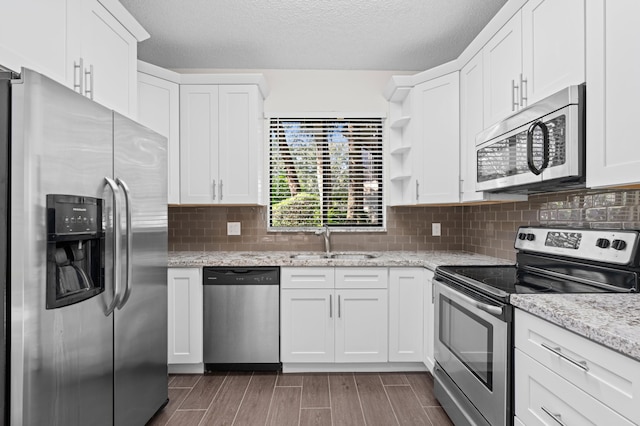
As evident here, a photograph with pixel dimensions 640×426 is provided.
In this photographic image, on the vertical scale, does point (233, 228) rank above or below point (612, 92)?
below

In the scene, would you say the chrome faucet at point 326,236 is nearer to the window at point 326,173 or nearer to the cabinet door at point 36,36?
the window at point 326,173

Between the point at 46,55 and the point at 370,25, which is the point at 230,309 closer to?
the point at 46,55

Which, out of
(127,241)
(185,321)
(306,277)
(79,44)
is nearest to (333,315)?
(306,277)

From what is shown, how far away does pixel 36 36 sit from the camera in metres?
1.64

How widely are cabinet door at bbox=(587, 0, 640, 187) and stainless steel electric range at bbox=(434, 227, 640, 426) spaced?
1.23ft

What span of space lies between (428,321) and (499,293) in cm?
127

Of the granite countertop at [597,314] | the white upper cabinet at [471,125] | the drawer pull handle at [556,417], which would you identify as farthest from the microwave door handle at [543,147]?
the drawer pull handle at [556,417]

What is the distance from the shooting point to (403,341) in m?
2.98

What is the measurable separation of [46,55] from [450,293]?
89.8 inches

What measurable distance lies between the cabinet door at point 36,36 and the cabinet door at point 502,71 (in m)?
2.24

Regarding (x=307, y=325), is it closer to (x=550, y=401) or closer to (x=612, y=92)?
(x=550, y=401)

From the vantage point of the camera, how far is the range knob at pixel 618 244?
161 centimetres

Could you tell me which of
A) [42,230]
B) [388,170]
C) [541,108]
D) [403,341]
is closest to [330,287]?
[403,341]

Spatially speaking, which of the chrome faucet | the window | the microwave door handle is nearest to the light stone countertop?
Answer: the microwave door handle
